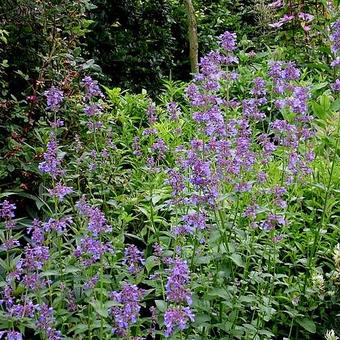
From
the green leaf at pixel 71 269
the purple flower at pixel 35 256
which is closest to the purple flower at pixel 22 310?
the purple flower at pixel 35 256

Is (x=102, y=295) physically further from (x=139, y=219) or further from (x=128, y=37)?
(x=128, y=37)

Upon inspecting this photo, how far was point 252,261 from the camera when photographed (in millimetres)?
3297

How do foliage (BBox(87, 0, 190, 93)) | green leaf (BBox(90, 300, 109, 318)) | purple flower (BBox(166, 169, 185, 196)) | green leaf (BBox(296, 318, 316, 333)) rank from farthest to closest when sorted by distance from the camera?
foliage (BBox(87, 0, 190, 93)), green leaf (BBox(296, 318, 316, 333)), purple flower (BBox(166, 169, 185, 196)), green leaf (BBox(90, 300, 109, 318))

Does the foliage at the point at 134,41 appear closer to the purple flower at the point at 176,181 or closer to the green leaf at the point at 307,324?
the green leaf at the point at 307,324

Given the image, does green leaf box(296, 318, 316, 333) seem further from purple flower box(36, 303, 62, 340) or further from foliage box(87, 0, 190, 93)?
foliage box(87, 0, 190, 93)

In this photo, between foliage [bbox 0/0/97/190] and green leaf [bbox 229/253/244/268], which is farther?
foliage [bbox 0/0/97/190]

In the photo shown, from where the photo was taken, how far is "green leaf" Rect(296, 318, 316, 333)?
10.2 feet

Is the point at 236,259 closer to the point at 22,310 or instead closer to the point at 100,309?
the point at 100,309

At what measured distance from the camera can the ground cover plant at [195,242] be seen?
246cm

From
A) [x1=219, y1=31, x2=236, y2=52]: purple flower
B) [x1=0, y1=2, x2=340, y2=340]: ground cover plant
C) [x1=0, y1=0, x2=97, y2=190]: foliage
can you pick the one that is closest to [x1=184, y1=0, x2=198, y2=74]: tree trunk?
[x1=0, y1=0, x2=97, y2=190]: foliage

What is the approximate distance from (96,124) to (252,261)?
100cm

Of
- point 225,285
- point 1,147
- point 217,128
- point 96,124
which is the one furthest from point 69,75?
point 225,285

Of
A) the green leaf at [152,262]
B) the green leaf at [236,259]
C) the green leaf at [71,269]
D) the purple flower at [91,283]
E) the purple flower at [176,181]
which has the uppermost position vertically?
the purple flower at [176,181]

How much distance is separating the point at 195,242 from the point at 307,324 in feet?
2.55
